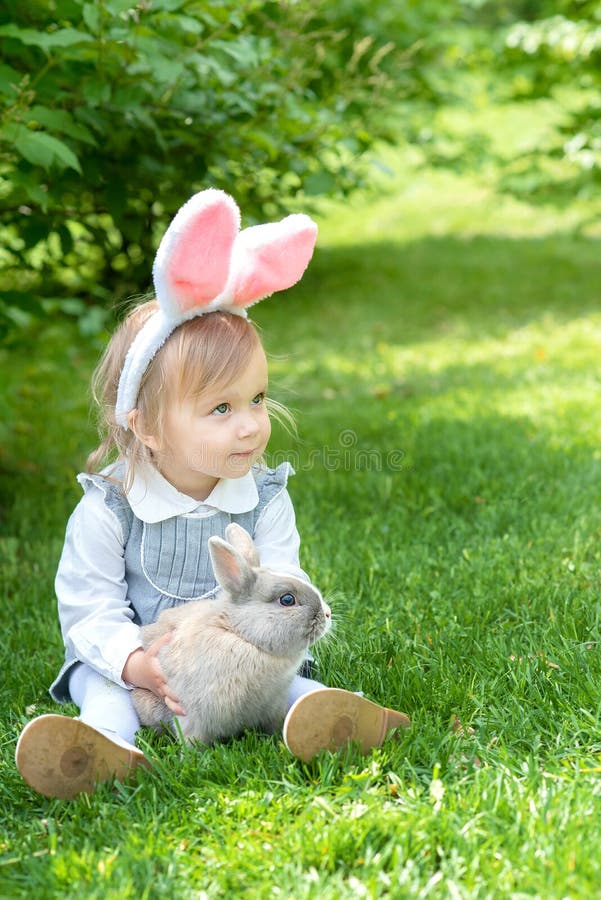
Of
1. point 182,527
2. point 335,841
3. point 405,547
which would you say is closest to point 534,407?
point 405,547

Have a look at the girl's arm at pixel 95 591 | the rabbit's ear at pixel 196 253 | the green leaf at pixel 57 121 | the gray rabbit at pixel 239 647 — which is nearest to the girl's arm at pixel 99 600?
the girl's arm at pixel 95 591

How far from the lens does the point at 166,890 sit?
180cm

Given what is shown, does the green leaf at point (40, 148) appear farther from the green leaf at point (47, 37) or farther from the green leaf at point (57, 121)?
the green leaf at point (47, 37)

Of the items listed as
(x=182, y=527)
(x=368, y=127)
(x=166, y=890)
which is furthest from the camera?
(x=368, y=127)

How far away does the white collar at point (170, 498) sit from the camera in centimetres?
251

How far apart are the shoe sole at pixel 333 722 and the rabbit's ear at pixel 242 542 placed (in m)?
0.37

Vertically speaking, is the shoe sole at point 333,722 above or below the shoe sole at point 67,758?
above

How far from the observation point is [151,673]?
2.33m

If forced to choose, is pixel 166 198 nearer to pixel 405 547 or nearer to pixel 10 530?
pixel 10 530

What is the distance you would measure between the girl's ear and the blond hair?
0.04 feet

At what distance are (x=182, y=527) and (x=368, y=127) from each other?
4038 mm

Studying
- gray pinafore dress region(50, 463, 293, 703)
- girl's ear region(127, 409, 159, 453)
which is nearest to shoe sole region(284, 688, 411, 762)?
gray pinafore dress region(50, 463, 293, 703)

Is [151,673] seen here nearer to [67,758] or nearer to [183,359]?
[67,758]

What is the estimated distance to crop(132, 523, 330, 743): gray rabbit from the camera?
221cm
